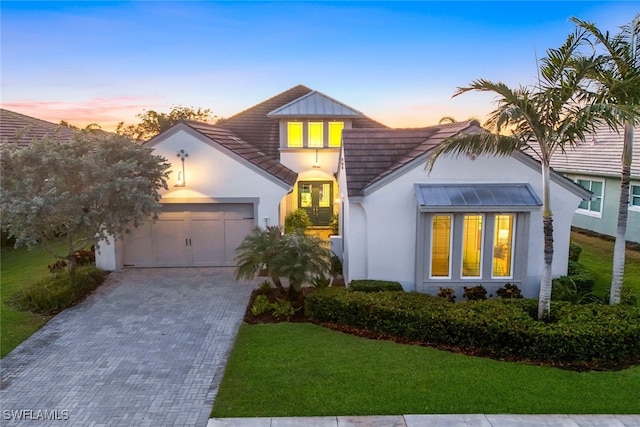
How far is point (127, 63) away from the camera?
1783 centimetres

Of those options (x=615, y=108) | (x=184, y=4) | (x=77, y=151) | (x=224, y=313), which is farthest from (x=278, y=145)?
(x=615, y=108)

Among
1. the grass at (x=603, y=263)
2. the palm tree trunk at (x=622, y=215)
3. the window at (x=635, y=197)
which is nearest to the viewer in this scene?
the palm tree trunk at (x=622, y=215)

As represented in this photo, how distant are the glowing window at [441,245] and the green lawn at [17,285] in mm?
10355

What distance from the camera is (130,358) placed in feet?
29.7

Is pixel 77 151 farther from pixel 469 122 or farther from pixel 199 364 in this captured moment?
pixel 469 122

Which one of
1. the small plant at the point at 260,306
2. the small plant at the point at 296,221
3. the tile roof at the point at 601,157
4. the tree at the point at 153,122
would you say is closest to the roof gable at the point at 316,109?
the small plant at the point at 296,221

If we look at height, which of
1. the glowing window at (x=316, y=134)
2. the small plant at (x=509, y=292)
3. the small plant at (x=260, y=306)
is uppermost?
the glowing window at (x=316, y=134)

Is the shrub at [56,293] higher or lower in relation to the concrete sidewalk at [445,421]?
higher

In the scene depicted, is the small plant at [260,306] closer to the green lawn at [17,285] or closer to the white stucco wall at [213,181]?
the white stucco wall at [213,181]

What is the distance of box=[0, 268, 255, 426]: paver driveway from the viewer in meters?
7.17

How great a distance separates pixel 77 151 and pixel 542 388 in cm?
1302

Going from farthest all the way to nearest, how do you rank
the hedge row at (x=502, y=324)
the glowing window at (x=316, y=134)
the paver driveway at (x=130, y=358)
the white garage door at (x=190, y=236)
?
the glowing window at (x=316, y=134), the white garage door at (x=190, y=236), the hedge row at (x=502, y=324), the paver driveway at (x=130, y=358)

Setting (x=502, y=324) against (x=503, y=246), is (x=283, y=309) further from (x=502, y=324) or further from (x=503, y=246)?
(x=503, y=246)

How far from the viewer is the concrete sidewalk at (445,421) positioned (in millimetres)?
6508
